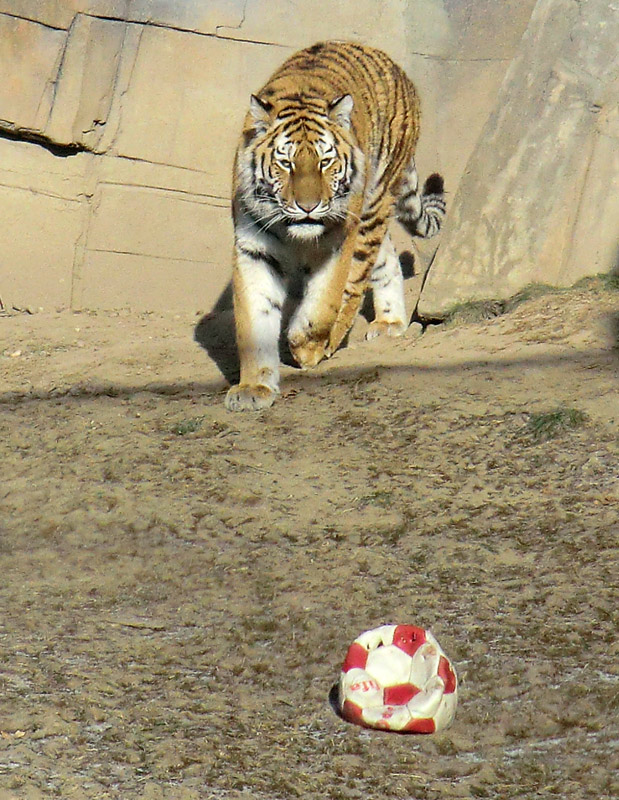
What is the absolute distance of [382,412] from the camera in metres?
4.52

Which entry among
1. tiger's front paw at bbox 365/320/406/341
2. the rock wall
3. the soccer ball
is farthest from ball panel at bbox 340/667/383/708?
the rock wall

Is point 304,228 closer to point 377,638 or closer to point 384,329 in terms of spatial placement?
point 384,329

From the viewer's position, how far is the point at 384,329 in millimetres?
6086

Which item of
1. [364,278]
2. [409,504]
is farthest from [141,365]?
[409,504]

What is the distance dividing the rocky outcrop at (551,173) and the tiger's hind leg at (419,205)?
0.53 meters

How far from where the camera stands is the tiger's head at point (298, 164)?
15.9 ft

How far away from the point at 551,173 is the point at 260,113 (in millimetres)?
1665

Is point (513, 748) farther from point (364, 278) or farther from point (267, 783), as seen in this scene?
point (364, 278)

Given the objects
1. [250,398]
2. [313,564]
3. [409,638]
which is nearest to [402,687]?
[409,638]

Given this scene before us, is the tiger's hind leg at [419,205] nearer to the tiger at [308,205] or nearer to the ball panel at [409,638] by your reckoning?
the tiger at [308,205]

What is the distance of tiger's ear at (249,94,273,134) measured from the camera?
4.87 meters

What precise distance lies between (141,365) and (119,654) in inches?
115

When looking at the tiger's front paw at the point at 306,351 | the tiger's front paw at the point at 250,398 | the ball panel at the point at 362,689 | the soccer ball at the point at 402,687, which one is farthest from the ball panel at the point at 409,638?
the tiger's front paw at the point at 306,351

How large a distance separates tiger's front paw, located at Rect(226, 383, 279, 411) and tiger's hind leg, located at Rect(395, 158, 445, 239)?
1.91 metres
